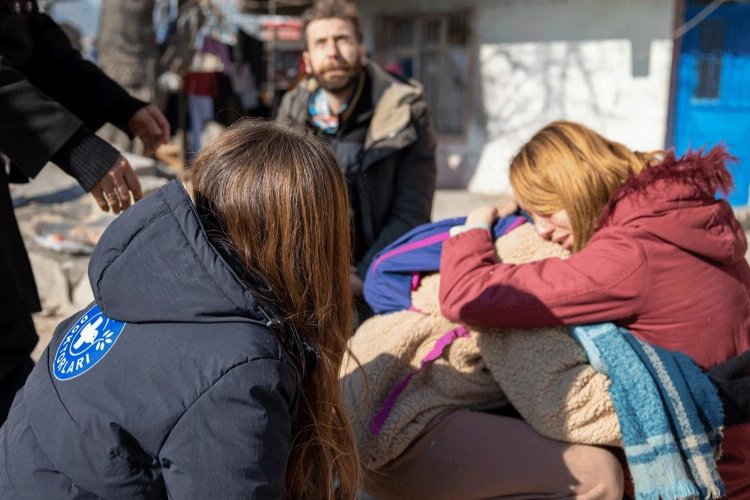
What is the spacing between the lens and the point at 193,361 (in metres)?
1.20

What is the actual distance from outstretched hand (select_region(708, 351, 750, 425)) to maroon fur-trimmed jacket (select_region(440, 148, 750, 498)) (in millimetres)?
33

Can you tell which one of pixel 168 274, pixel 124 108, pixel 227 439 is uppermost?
pixel 124 108

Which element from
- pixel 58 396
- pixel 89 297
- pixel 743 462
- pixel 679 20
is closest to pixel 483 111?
pixel 679 20

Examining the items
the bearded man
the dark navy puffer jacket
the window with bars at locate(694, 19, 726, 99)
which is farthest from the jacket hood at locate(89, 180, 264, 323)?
the window with bars at locate(694, 19, 726, 99)

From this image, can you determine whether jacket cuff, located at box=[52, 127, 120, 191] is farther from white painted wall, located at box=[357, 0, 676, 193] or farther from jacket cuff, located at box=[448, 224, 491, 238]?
white painted wall, located at box=[357, 0, 676, 193]

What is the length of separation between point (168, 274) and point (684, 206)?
1.30 metres

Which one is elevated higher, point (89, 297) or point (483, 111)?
point (483, 111)

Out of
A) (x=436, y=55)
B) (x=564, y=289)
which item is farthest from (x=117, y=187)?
(x=436, y=55)

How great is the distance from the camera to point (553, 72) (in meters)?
8.98

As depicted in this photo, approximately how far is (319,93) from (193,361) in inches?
79.6

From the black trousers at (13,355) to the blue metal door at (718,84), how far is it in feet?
24.6

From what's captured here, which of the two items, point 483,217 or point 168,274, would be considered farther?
point 483,217

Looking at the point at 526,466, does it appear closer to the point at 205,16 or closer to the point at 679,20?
the point at 679,20

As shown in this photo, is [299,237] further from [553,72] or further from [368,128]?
[553,72]
